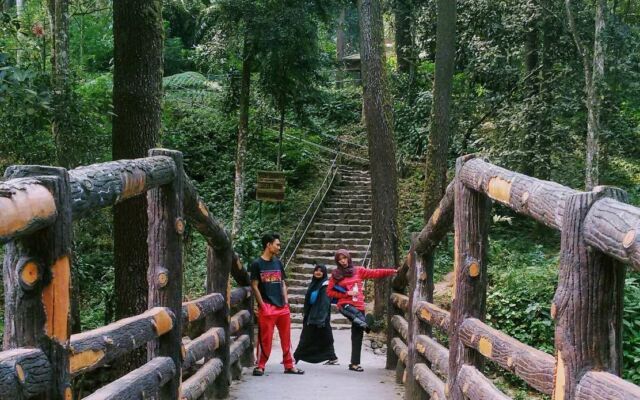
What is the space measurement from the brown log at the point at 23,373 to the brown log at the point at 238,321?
4.39 m

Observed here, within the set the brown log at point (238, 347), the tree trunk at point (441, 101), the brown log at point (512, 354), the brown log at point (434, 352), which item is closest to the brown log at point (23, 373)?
the brown log at point (512, 354)

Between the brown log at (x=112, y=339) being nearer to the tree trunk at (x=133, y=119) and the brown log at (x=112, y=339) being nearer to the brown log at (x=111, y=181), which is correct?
the brown log at (x=111, y=181)

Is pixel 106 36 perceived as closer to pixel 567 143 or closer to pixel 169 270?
pixel 567 143

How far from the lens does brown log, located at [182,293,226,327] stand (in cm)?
456

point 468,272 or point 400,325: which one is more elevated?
point 468,272

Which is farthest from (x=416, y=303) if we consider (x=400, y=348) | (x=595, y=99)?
(x=595, y=99)

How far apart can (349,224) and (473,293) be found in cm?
1485

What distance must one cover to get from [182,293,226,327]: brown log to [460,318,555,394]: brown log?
1892mm

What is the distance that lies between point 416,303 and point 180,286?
253 centimetres

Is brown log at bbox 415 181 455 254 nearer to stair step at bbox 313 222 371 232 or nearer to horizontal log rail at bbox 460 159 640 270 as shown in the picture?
horizontal log rail at bbox 460 159 640 270

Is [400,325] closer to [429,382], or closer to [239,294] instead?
[239,294]

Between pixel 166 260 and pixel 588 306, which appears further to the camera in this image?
pixel 166 260

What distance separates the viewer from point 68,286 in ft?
7.31

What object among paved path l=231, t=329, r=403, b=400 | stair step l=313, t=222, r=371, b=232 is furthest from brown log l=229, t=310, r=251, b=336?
stair step l=313, t=222, r=371, b=232
